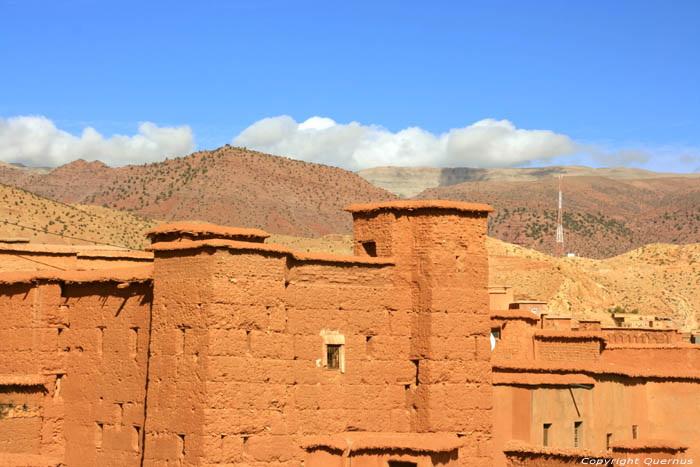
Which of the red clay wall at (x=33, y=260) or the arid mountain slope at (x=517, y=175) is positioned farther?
the arid mountain slope at (x=517, y=175)

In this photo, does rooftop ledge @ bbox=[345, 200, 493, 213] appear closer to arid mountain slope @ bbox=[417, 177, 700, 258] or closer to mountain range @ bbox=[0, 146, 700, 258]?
mountain range @ bbox=[0, 146, 700, 258]

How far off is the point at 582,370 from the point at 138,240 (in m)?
42.8

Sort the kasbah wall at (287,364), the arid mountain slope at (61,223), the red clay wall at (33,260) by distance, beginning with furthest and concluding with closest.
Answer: the arid mountain slope at (61,223), the red clay wall at (33,260), the kasbah wall at (287,364)

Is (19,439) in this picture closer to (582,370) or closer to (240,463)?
(240,463)

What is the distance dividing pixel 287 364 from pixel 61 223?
44.0 meters

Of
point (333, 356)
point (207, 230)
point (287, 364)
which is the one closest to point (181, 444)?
point (287, 364)

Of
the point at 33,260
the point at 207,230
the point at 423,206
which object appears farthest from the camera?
the point at 33,260

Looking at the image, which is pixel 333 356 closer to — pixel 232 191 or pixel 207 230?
pixel 207 230

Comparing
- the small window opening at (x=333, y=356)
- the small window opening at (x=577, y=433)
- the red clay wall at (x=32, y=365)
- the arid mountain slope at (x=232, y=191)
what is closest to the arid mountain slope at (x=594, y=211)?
the arid mountain slope at (x=232, y=191)

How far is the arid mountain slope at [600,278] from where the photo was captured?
65.8m

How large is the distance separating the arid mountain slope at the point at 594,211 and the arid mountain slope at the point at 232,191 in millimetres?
18507

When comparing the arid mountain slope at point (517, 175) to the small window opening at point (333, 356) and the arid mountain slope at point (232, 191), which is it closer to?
the arid mountain slope at point (232, 191)

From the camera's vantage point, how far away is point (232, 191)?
318 feet

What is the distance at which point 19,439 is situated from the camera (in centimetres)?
2645
